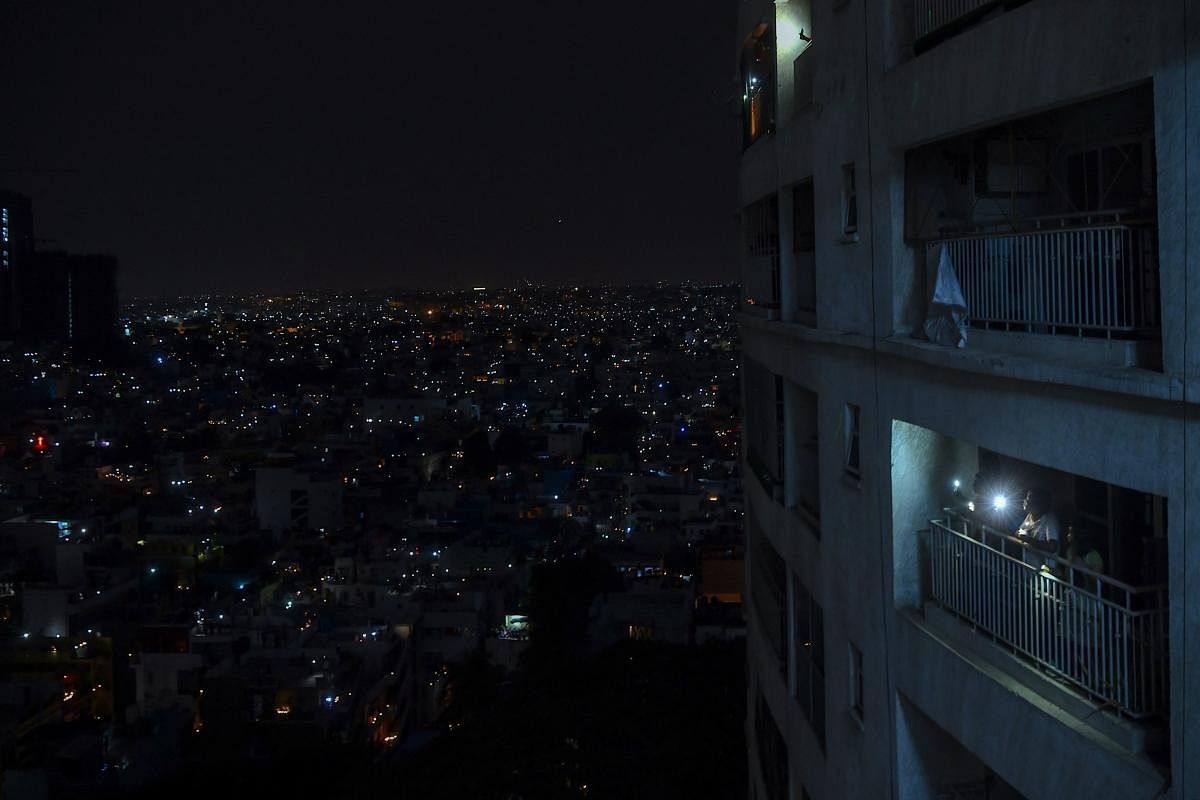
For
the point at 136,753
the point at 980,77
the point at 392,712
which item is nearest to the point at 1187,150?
the point at 980,77

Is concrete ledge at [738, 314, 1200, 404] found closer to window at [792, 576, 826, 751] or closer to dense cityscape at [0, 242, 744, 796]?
window at [792, 576, 826, 751]

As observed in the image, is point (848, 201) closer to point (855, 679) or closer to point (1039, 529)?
point (1039, 529)

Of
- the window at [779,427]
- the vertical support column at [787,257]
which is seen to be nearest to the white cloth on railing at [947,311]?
the vertical support column at [787,257]

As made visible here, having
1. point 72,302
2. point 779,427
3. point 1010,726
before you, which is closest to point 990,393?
point 1010,726

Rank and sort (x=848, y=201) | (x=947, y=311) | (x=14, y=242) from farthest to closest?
(x=14, y=242) → (x=848, y=201) → (x=947, y=311)

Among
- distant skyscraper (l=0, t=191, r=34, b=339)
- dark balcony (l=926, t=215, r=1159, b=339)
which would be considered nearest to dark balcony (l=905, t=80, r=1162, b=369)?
dark balcony (l=926, t=215, r=1159, b=339)

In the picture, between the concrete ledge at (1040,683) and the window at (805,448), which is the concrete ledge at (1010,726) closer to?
the concrete ledge at (1040,683)
